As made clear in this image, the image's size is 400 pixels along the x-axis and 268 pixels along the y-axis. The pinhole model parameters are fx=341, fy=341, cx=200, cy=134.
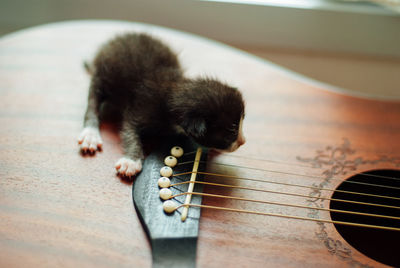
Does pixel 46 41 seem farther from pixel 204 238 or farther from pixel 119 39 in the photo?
pixel 204 238

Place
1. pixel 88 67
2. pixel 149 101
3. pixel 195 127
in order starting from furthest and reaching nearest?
pixel 88 67, pixel 149 101, pixel 195 127

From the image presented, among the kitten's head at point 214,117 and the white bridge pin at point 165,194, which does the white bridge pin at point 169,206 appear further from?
the kitten's head at point 214,117

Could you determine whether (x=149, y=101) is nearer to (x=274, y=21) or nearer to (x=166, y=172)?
(x=166, y=172)

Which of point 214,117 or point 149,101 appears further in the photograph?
point 149,101

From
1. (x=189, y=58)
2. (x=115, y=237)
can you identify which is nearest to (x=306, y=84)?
(x=189, y=58)

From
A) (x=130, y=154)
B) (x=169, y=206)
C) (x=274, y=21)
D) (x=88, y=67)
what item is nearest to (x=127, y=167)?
(x=130, y=154)

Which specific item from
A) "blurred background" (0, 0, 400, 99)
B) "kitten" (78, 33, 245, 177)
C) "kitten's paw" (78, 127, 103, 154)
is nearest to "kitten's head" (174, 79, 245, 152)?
"kitten" (78, 33, 245, 177)

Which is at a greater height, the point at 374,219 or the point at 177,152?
the point at 177,152
